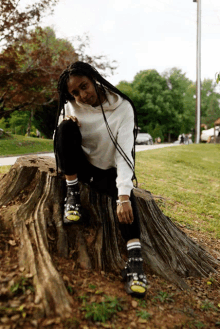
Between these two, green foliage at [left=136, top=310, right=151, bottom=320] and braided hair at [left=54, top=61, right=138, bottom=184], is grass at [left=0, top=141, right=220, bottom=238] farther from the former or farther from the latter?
green foliage at [left=136, top=310, right=151, bottom=320]

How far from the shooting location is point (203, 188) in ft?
28.8

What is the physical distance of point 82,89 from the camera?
8.54 feet

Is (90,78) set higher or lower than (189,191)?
higher

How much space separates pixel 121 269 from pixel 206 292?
94cm

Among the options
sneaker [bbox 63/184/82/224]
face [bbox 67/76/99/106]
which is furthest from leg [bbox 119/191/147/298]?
face [bbox 67/76/99/106]

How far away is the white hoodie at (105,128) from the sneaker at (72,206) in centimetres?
36

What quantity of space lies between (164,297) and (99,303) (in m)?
0.63

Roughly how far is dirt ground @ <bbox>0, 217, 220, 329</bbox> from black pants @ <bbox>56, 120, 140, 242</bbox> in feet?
1.46

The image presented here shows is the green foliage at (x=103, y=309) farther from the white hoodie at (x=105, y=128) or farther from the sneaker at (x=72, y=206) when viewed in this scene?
the white hoodie at (x=105, y=128)

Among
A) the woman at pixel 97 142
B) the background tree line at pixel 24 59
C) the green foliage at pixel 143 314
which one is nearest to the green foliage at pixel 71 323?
the green foliage at pixel 143 314

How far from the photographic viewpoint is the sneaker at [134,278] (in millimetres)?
2115

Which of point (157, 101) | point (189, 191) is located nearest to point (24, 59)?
point (189, 191)

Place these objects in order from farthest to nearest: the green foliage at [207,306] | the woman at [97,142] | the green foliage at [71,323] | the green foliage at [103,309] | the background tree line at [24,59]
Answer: the background tree line at [24,59]
the woman at [97,142]
the green foliage at [207,306]
the green foliage at [103,309]
the green foliage at [71,323]

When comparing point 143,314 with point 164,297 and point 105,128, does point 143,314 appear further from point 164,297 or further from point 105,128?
point 105,128
